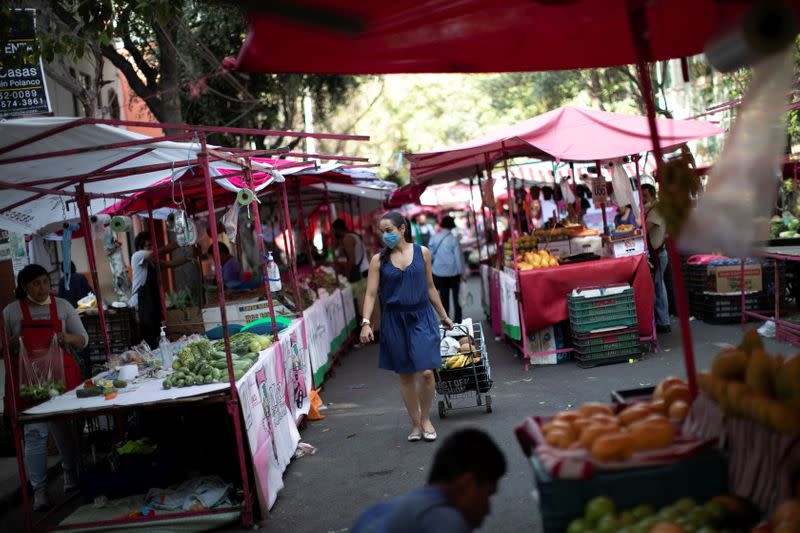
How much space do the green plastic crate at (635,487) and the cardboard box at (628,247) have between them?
819cm

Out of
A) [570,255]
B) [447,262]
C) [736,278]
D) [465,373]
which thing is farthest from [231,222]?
[736,278]

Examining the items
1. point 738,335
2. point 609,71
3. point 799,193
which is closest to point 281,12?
point 738,335

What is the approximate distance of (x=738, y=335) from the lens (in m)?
11.5

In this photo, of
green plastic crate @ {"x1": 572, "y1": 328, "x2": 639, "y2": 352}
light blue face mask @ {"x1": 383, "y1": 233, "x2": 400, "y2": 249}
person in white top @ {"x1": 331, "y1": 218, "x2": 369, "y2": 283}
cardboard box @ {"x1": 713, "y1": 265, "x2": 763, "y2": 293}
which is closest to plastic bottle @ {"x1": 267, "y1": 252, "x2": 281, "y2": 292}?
light blue face mask @ {"x1": 383, "y1": 233, "x2": 400, "y2": 249}

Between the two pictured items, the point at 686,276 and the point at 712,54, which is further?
the point at 686,276

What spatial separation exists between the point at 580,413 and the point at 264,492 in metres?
3.42

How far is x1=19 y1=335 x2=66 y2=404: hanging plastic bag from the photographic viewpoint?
700cm

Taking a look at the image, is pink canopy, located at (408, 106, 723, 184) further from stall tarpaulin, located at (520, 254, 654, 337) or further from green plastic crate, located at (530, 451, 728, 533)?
green plastic crate, located at (530, 451, 728, 533)

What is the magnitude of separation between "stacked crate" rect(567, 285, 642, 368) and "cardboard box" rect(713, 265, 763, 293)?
2.64 meters

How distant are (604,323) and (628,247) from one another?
4.21ft

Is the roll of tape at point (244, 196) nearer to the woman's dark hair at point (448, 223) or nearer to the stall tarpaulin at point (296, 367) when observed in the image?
the stall tarpaulin at point (296, 367)

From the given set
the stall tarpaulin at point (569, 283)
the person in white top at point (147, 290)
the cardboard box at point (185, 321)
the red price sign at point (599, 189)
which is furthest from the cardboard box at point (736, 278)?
the person in white top at point (147, 290)

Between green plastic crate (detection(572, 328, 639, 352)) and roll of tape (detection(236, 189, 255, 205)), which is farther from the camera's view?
green plastic crate (detection(572, 328, 639, 352))

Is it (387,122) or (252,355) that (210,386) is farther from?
(387,122)
